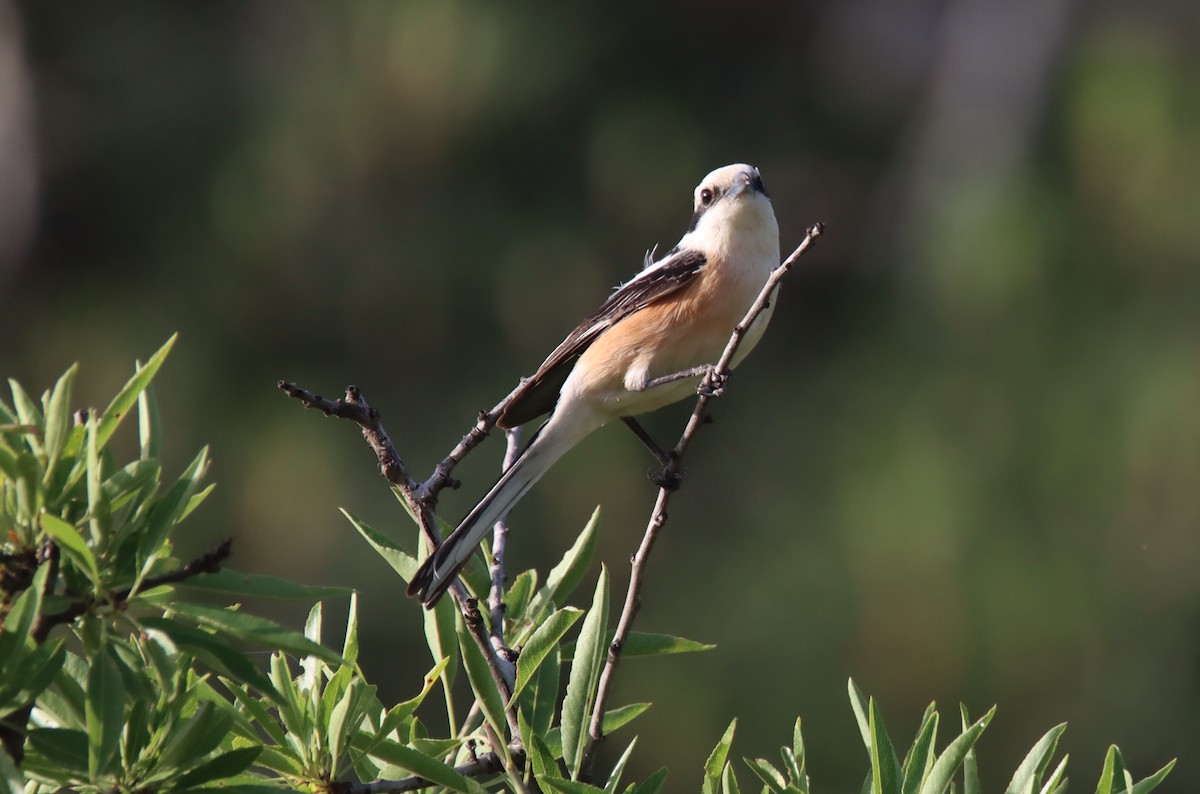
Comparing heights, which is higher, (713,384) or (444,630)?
(713,384)

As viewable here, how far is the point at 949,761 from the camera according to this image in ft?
4.94

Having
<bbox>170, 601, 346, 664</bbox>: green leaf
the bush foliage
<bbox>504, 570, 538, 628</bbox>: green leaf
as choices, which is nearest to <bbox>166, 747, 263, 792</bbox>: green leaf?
the bush foliage

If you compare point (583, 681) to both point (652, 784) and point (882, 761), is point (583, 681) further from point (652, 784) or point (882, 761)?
point (882, 761)

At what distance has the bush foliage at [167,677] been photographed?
47.5 inches

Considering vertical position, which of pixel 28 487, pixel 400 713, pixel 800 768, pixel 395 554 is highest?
pixel 28 487

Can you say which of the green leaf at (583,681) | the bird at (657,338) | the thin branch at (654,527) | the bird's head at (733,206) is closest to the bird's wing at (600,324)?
the bird at (657,338)

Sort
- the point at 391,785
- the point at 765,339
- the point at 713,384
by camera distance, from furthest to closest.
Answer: the point at 765,339 → the point at 713,384 → the point at 391,785

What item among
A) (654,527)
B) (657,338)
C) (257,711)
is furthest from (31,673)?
(657,338)

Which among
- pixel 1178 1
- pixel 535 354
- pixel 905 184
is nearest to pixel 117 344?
pixel 535 354

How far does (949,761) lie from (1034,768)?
18 cm

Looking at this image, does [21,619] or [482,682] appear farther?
[482,682]

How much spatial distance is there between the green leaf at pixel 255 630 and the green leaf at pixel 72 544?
85mm

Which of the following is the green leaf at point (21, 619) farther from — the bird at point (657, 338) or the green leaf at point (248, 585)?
the bird at point (657, 338)

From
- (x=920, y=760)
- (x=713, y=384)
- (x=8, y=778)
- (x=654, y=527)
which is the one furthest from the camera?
(x=713, y=384)
